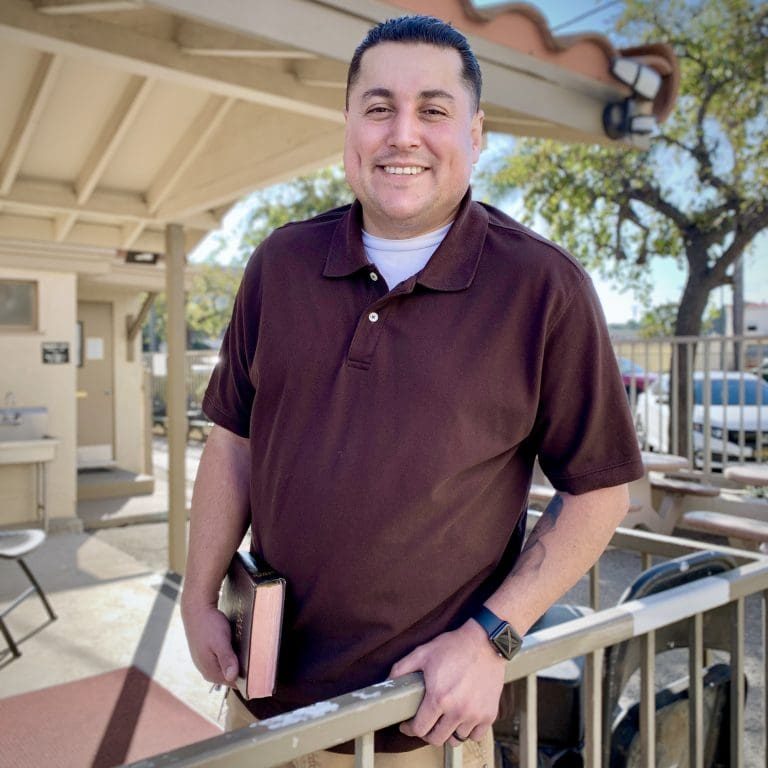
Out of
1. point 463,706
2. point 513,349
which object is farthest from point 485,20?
point 463,706

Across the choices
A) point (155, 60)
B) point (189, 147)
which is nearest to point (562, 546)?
point (155, 60)

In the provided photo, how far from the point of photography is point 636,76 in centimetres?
370

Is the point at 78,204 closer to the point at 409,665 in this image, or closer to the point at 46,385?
the point at 46,385

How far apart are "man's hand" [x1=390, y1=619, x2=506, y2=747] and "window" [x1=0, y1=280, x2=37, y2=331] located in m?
6.99

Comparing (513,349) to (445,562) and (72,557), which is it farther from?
(72,557)

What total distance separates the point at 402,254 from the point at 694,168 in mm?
10694

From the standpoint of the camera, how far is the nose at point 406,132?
126cm

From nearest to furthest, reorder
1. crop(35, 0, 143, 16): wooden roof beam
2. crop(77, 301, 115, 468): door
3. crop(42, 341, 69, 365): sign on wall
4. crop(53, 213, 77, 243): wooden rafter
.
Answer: crop(35, 0, 143, 16): wooden roof beam → crop(53, 213, 77, 243): wooden rafter → crop(42, 341, 69, 365): sign on wall → crop(77, 301, 115, 468): door

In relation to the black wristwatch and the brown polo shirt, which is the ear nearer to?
the brown polo shirt

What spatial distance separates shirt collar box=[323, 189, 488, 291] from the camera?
1247 mm

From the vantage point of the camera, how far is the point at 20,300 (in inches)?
281

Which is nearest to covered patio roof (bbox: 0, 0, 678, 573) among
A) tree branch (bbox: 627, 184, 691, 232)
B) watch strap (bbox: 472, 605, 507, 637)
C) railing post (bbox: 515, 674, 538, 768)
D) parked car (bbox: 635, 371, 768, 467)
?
watch strap (bbox: 472, 605, 507, 637)

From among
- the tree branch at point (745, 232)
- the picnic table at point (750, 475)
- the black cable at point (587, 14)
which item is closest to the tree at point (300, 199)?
the black cable at point (587, 14)

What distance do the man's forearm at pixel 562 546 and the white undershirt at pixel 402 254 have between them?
0.49m
